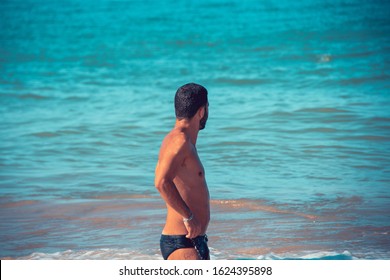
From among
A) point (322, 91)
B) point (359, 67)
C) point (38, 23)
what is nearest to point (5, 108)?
point (322, 91)

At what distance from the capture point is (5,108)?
1476 centimetres

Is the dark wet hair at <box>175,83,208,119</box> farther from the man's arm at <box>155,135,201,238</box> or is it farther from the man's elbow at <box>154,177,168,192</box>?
the man's elbow at <box>154,177,168,192</box>

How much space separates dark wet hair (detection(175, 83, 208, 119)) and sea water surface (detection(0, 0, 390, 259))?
1.96 metres

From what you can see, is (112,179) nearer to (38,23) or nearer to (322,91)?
(322,91)

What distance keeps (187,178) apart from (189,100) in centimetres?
43

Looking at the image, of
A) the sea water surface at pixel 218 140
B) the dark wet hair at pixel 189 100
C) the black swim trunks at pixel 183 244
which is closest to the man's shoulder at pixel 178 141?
the dark wet hair at pixel 189 100

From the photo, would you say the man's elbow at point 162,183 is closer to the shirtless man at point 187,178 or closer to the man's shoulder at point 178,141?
the shirtless man at point 187,178

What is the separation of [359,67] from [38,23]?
68.9ft

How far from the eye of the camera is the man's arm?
361 centimetres

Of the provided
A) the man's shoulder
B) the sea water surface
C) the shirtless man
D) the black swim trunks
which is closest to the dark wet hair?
the shirtless man

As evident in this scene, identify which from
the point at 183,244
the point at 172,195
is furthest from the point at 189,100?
the point at 183,244

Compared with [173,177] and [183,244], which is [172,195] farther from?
[183,244]

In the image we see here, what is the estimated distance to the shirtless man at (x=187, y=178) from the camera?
3.72 metres

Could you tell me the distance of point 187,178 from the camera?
3812mm
